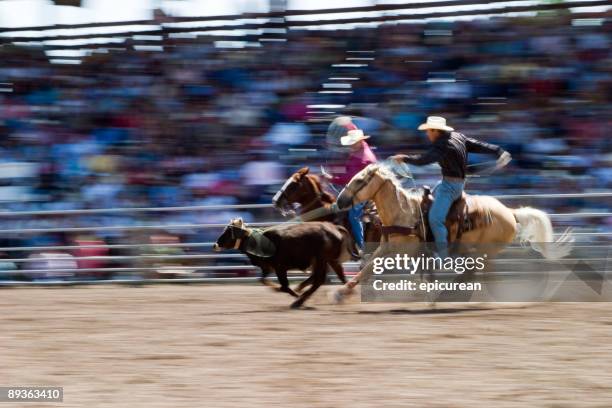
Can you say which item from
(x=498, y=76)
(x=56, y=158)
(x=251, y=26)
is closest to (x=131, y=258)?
(x=56, y=158)

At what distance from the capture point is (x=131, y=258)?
39.7 feet

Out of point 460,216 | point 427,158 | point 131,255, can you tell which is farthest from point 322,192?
point 131,255

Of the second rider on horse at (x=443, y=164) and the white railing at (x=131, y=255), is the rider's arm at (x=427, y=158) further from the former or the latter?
the white railing at (x=131, y=255)

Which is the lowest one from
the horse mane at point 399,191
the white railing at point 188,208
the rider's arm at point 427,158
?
the white railing at point 188,208

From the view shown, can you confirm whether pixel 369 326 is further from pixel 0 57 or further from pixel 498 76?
pixel 0 57

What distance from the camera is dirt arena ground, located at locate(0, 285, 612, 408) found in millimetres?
5164

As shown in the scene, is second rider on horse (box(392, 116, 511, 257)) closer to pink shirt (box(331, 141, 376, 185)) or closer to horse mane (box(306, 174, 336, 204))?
pink shirt (box(331, 141, 376, 185))

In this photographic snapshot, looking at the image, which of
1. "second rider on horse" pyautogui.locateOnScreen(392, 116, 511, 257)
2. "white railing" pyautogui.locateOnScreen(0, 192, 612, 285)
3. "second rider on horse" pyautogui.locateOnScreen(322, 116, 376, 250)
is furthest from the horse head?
"white railing" pyautogui.locateOnScreen(0, 192, 612, 285)

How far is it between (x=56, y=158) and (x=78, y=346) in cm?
690

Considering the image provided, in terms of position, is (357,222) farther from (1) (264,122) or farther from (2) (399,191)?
(1) (264,122)

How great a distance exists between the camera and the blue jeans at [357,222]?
9383 mm

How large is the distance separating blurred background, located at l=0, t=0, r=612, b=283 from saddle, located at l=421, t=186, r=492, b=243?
2.21 meters

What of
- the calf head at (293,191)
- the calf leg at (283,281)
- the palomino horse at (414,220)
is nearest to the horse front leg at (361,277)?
the palomino horse at (414,220)

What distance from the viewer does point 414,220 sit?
8.66m
